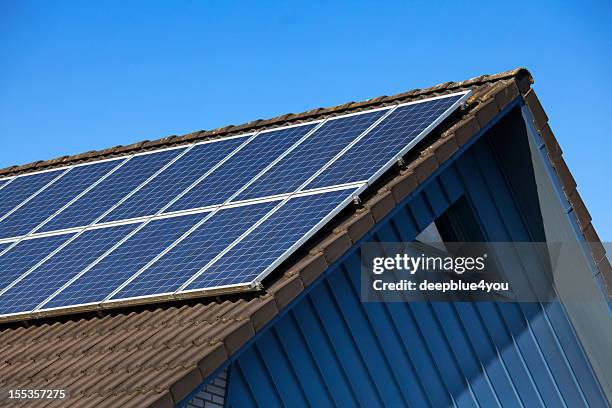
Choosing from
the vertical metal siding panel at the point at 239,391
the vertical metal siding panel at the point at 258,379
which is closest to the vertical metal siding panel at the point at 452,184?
the vertical metal siding panel at the point at 258,379

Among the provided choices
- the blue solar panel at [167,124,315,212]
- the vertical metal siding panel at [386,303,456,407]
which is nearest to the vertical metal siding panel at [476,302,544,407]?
the vertical metal siding panel at [386,303,456,407]

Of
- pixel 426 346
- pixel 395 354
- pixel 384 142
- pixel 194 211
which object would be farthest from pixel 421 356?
pixel 194 211

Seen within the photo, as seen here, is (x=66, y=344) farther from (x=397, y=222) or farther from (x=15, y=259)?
(x=397, y=222)

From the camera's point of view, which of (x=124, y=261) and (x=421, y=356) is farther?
(x=421, y=356)

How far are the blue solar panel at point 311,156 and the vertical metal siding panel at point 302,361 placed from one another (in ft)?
5.98

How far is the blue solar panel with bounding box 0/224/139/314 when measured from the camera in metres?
13.5

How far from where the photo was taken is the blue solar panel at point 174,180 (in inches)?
578

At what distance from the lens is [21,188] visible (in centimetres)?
1777

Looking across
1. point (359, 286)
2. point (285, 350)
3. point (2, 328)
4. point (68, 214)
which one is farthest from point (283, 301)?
point (68, 214)

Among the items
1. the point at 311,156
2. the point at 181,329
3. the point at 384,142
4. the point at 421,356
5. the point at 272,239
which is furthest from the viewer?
the point at 311,156

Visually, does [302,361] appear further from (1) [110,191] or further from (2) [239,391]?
(1) [110,191]

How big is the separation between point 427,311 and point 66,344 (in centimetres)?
442

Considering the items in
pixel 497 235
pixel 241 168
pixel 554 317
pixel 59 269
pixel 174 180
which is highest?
pixel 174 180

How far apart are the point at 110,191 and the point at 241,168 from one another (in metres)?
1.99
